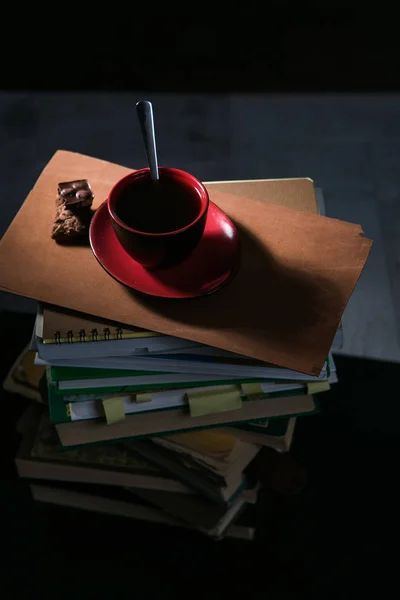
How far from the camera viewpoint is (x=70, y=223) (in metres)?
0.88

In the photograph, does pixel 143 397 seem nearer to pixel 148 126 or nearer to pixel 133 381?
pixel 133 381

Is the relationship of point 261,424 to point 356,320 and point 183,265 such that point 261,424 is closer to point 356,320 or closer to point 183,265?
point 183,265

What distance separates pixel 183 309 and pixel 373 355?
0.78 metres

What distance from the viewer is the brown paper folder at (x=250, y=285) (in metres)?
0.81

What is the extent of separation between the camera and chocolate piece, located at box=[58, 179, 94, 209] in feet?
2.91

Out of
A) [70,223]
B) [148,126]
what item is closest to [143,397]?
[70,223]

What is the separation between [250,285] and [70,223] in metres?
0.22

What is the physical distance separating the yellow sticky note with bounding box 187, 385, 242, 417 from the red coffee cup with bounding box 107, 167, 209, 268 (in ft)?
0.67

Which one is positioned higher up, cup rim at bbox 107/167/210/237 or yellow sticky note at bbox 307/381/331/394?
cup rim at bbox 107/167/210/237

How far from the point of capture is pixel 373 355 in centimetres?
151

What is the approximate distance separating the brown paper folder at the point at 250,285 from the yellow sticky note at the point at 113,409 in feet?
0.57

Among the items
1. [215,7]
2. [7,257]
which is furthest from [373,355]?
[215,7]

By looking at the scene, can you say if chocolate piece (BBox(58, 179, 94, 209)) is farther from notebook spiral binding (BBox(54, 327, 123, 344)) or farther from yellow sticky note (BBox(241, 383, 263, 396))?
yellow sticky note (BBox(241, 383, 263, 396))

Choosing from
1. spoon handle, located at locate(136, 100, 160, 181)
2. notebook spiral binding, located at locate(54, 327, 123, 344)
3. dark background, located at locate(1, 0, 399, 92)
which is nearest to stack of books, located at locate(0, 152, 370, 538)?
notebook spiral binding, located at locate(54, 327, 123, 344)
